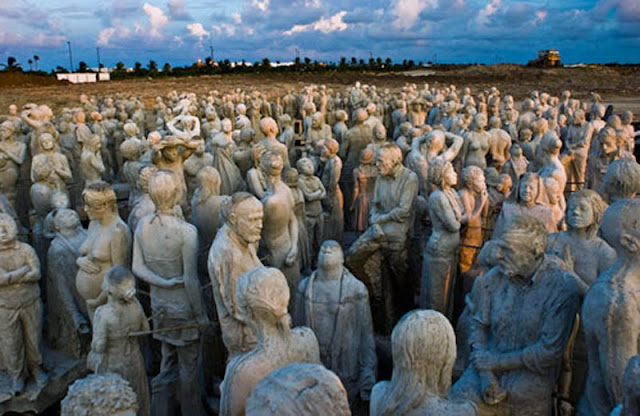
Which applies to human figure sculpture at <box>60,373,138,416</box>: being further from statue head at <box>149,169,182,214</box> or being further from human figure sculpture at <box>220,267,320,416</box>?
statue head at <box>149,169,182,214</box>

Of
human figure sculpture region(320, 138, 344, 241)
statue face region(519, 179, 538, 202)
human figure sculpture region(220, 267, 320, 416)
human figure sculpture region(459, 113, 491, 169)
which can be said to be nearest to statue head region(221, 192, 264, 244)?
human figure sculpture region(220, 267, 320, 416)

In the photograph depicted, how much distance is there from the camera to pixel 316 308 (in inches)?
173

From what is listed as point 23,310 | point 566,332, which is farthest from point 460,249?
point 23,310

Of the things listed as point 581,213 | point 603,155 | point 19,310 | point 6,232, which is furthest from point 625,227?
point 603,155

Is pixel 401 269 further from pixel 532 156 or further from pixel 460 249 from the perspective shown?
pixel 532 156

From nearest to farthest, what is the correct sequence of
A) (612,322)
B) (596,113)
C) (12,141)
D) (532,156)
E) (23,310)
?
(612,322), (23,310), (12,141), (532,156), (596,113)

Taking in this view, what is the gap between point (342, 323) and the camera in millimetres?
4367

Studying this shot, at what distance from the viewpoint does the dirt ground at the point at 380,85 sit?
34031mm

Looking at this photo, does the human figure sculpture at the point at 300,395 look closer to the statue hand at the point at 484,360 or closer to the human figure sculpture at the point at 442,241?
the statue hand at the point at 484,360

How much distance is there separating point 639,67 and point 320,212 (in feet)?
232

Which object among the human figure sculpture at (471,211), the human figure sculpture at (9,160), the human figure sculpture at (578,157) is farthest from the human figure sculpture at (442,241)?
the human figure sculpture at (9,160)

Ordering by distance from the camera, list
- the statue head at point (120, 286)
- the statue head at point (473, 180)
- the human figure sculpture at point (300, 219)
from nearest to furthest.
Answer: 1. the statue head at point (120, 286)
2. the statue head at point (473, 180)
3. the human figure sculpture at point (300, 219)

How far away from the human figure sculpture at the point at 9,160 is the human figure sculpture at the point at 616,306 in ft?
27.3

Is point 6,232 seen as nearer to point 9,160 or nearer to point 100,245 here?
point 100,245
